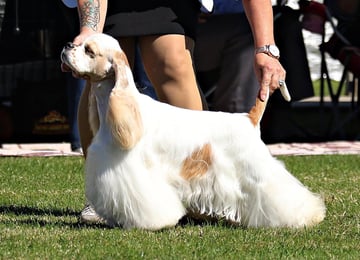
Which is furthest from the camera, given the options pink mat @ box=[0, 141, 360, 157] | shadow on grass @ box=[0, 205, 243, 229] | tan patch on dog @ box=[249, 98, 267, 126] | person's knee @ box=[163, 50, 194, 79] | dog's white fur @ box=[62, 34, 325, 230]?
pink mat @ box=[0, 141, 360, 157]

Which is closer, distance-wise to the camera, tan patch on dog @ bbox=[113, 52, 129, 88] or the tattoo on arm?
tan patch on dog @ bbox=[113, 52, 129, 88]

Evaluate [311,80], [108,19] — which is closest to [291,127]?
[311,80]

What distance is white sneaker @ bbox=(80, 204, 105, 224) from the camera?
5129 mm

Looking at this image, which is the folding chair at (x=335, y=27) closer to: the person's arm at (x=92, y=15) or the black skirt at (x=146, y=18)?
the black skirt at (x=146, y=18)

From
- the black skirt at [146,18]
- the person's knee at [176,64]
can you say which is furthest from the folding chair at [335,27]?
the person's knee at [176,64]

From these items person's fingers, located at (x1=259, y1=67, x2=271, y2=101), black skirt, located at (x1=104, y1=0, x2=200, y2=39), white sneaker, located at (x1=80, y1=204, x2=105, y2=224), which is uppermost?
black skirt, located at (x1=104, y1=0, x2=200, y2=39)

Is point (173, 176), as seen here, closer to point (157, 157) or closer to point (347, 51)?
point (157, 157)

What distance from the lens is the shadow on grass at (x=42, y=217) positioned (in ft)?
16.9

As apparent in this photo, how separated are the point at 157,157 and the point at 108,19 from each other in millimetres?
913

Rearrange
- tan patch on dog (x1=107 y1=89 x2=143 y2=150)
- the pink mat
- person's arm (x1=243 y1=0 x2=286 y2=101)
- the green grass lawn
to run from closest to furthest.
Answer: the green grass lawn → tan patch on dog (x1=107 y1=89 x2=143 y2=150) → person's arm (x1=243 y1=0 x2=286 y2=101) → the pink mat

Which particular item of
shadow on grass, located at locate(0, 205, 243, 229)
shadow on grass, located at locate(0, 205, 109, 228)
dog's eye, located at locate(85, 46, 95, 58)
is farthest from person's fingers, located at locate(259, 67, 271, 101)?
shadow on grass, located at locate(0, 205, 109, 228)

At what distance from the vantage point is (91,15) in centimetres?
504

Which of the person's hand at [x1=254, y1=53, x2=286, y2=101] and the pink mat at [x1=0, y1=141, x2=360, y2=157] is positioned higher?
the person's hand at [x1=254, y1=53, x2=286, y2=101]

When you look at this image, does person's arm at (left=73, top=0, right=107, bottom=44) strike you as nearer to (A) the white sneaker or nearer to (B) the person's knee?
(B) the person's knee
